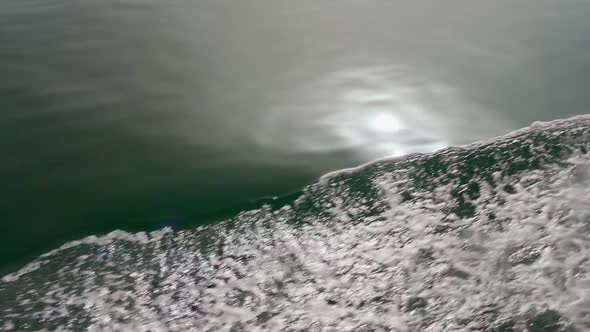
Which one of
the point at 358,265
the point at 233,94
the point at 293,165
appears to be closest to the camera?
the point at 358,265

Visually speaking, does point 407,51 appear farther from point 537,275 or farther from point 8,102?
point 8,102

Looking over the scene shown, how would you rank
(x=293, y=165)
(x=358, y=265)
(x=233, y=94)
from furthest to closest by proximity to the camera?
(x=233, y=94) → (x=293, y=165) → (x=358, y=265)

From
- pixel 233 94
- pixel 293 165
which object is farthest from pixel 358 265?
pixel 233 94

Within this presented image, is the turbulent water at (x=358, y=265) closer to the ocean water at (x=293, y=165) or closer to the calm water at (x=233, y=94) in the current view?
the ocean water at (x=293, y=165)

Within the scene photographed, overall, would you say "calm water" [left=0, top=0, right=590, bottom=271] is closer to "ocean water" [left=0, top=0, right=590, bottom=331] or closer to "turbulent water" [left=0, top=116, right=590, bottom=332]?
"ocean water" [left=0, top=0, right=590, bottom=331]

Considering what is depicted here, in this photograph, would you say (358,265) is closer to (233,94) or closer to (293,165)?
(293,165)

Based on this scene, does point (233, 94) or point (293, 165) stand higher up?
point (233, 94)

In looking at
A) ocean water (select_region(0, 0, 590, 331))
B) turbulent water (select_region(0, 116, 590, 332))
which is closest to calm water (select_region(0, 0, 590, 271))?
ocean water (select_region(0, 0, 590, 331))

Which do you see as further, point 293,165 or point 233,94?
point 233,94

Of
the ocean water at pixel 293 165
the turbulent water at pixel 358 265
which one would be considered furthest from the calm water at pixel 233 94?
the turbulent water at pixel 358 265
